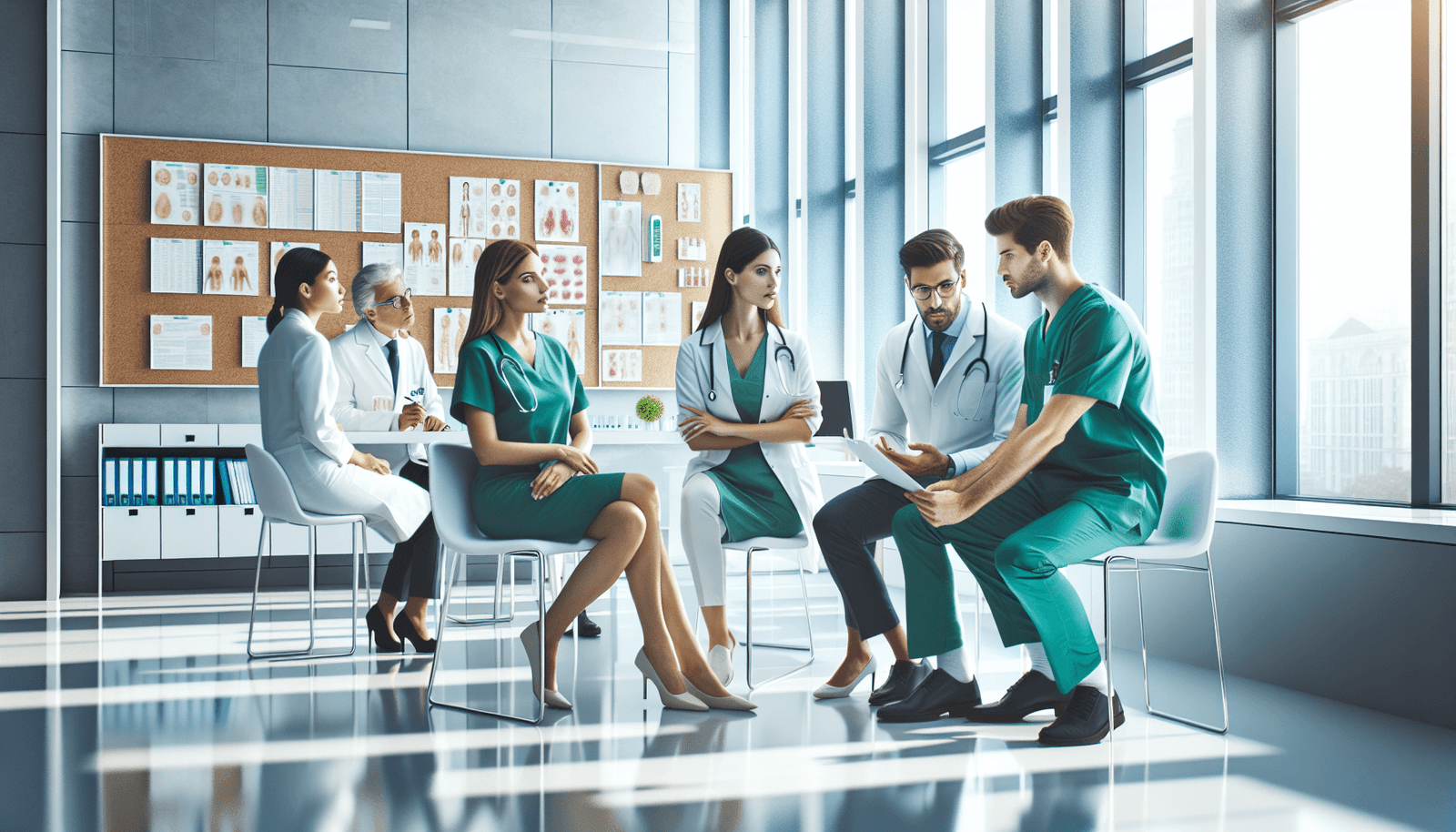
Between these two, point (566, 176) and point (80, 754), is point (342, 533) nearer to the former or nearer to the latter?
point (566, 176)

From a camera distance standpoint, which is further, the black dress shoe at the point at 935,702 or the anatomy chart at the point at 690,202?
the anatomy chart at the point at 690,202

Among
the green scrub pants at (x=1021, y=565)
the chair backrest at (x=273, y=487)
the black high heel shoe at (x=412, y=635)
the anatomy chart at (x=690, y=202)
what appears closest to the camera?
the green scrub pants at (x=1021, y=565)

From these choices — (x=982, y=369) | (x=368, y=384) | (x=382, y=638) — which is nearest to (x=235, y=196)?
(x=368, y=384)

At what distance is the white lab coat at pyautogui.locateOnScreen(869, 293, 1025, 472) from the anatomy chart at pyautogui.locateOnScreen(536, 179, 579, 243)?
358cm

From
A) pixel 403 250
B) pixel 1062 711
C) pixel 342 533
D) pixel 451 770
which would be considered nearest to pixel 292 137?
pixel 403 250

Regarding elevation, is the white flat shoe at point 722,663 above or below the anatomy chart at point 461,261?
below

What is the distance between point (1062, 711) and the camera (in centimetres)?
265

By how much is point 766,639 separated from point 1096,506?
5.70 ft

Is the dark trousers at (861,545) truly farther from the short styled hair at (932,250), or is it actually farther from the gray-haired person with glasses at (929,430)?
the short styled hair at (932,250)

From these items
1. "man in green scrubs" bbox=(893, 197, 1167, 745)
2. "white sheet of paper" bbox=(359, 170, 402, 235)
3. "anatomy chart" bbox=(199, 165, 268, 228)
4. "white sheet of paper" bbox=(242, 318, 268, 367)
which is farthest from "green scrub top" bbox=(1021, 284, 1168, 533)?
"anatomy chart" bbox=(199, 165, 268, 228)

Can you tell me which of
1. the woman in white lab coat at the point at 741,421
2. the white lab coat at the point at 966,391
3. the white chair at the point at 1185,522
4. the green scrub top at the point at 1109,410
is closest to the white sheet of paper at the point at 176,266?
the woman in white lab coat at the point at 741,421

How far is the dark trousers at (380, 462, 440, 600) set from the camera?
3.99 metres

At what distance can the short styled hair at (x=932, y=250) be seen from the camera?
3.09 metres

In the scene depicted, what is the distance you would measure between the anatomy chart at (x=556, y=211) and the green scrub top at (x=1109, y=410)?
4196 millimetres
